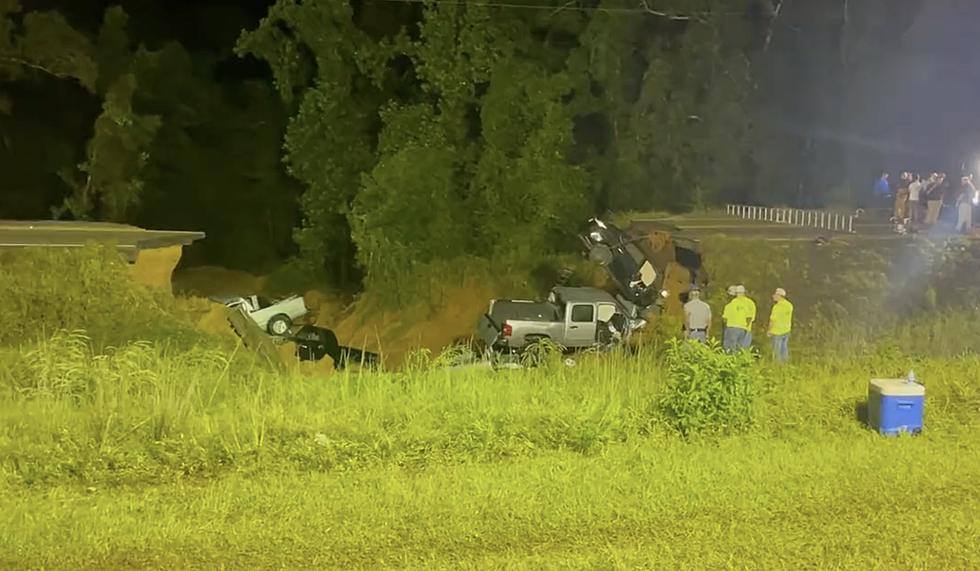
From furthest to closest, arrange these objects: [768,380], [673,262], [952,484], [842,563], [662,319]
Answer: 1. [673,262]
2. [662,319]
3. [768,380]
4. [952,484]
5. [842,563]

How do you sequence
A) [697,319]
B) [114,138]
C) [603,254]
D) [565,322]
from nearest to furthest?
1. [697,319]
2. [565,322]
3. [603,254]
4. [114,138]

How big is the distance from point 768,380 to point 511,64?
16.8 meters

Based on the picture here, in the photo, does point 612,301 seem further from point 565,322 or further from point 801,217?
point 801,217

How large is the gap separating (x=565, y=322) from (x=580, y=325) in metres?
0.28

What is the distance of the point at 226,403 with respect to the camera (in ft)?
32.2

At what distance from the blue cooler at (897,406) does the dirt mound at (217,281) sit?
85.5ft

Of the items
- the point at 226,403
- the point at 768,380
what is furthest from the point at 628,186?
the point at 226,403

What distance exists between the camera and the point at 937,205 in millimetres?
21219

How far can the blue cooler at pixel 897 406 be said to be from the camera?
9734 mm

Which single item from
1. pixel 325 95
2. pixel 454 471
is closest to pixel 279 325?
pixel 325 95

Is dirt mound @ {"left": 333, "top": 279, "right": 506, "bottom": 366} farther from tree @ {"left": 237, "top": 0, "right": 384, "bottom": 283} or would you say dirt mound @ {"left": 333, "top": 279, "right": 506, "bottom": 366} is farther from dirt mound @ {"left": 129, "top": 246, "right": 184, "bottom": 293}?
dirt mound @ {"left": 129, "top": 246, "right": 184, "bottom": 293}

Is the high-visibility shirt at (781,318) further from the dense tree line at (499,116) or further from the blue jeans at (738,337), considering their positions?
the dense tree line at (499,116)

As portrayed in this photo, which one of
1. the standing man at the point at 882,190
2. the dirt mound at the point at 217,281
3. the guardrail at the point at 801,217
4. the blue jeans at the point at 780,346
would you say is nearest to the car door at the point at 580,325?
the blue jeans at the point at 780,346

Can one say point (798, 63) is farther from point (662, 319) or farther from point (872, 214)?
point (662, 319)
